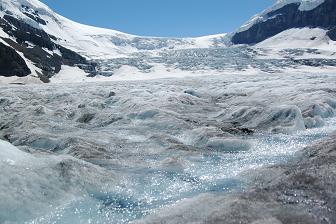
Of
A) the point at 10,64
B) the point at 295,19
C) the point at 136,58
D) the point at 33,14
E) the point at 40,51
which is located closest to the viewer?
the point at 10,64

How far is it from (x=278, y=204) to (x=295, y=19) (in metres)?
187

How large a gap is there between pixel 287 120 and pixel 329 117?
8.41 ft

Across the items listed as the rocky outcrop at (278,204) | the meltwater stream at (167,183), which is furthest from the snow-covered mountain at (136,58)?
A: the rocky outcrop at (278,204)

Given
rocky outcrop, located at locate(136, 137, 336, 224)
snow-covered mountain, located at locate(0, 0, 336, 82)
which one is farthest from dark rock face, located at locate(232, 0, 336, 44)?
rocky outcrop, located at locate(136, 137, 336, 224)

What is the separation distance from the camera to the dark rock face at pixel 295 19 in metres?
167

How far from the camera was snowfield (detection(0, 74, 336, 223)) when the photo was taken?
274 inches

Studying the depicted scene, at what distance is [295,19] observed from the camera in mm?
183125

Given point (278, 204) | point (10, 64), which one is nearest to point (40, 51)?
point (10, 64)

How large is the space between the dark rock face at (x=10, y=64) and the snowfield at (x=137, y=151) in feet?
163

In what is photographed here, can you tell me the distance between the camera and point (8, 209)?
653cm

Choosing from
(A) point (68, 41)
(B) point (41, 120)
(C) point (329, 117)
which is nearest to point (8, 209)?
(B) point (41, 120)

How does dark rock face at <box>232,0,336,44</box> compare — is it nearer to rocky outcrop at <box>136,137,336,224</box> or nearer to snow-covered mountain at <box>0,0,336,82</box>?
snow-covered mountain at <box>0,0,336,82</box>

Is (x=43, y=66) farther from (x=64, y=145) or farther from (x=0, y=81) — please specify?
(x=64, y=145)

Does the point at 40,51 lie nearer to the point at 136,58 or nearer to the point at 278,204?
the point at 136,58
